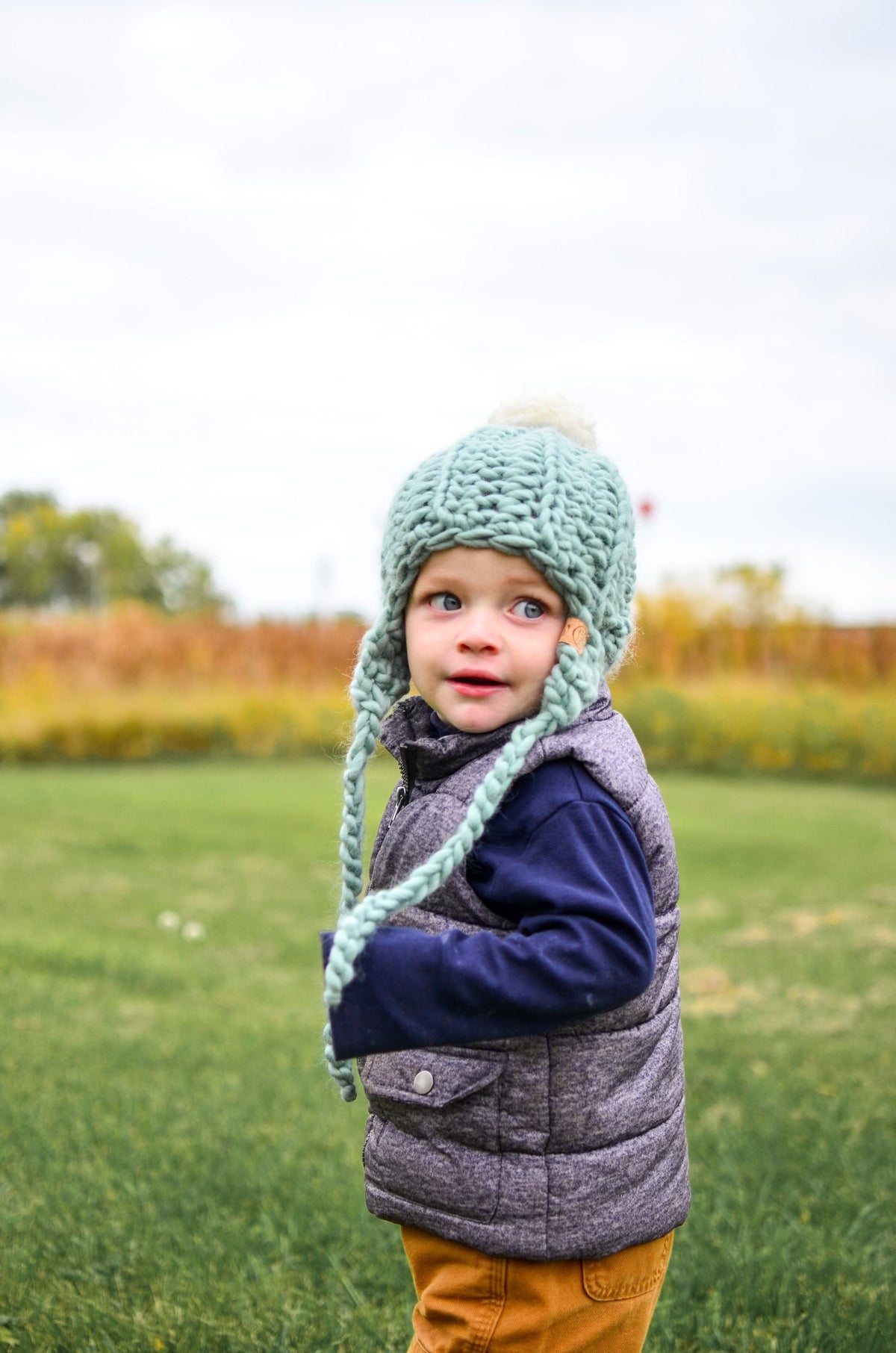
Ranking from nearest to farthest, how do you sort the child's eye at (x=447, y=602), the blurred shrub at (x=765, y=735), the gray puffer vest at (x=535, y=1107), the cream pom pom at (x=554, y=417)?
the gray puffer vest at (x=535, y=1107)
the child's eye at (x=447, y=602)
the cream pom pom at (x=554, y=417)
the blurred shrub at (x=765, y=735)

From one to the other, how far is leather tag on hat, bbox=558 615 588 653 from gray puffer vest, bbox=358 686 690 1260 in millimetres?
104

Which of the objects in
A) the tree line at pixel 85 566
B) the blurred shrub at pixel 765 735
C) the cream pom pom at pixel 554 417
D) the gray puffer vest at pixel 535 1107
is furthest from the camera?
the tree line at pixel 85 566

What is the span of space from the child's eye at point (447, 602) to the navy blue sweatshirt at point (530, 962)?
0.35m

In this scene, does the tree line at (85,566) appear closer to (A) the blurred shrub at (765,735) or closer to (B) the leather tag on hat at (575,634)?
(A) the blurred shrub at (765,735)

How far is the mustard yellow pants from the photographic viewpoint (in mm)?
1788

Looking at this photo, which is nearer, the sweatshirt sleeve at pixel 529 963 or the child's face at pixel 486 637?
the sweatshirt sleeve at pixel 529 963

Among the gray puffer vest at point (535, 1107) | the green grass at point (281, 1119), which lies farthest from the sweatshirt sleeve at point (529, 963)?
the green grass at point (281, 1119)

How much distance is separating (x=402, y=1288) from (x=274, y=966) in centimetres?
311

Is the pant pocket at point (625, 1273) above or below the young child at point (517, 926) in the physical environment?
below

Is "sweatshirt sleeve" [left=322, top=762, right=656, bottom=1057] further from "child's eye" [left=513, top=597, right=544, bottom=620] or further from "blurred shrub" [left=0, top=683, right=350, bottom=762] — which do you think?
"blurred shrub" [left=0, top=683, right=350, bottom=762]

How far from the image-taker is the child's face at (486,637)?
180cm

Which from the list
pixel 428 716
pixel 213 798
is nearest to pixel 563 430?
pixel 428 716

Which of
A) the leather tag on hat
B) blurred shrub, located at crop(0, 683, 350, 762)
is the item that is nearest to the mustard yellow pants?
the leather tag on hat

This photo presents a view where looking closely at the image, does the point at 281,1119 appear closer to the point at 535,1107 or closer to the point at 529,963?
the point at 535,1107
